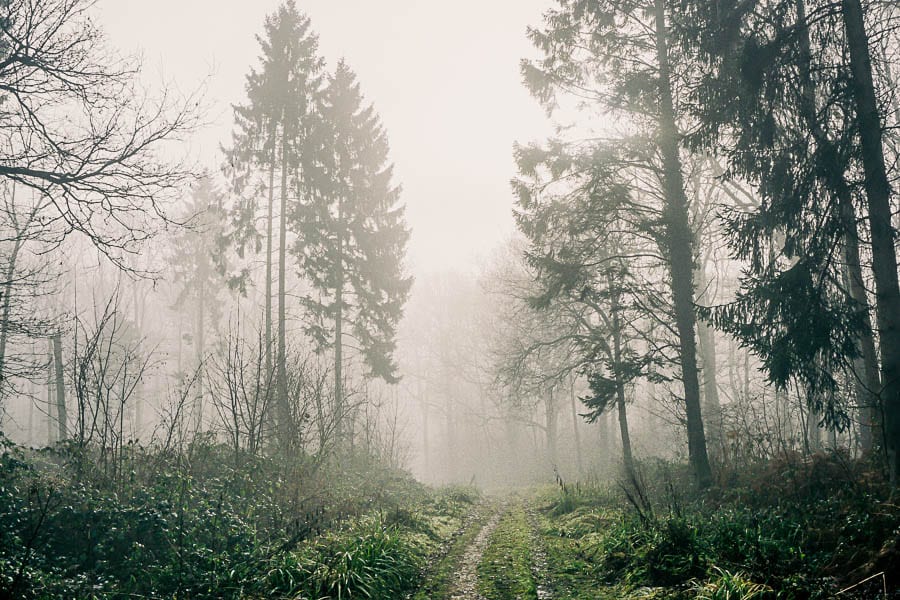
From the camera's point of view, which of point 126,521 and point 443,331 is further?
point 443,331

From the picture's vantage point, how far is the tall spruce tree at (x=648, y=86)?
1110 centimetres

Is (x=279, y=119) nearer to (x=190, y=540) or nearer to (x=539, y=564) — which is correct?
(x=190, y=540)

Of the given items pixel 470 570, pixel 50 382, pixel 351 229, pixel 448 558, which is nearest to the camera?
pixel 470 570

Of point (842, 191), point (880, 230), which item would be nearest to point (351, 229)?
point (842, 191)

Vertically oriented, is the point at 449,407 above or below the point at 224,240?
below

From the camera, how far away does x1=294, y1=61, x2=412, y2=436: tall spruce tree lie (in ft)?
62.5

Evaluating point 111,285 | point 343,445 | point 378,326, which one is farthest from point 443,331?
point 111,285

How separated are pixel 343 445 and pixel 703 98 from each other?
50.0ft

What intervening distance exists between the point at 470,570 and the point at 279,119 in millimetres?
16907

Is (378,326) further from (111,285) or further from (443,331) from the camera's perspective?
(111,285)

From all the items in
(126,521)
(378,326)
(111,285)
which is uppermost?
(111,285)

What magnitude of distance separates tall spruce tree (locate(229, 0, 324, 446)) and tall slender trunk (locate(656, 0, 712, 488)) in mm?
12535

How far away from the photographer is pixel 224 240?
61.5 ft

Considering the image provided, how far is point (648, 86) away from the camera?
11266 mm
